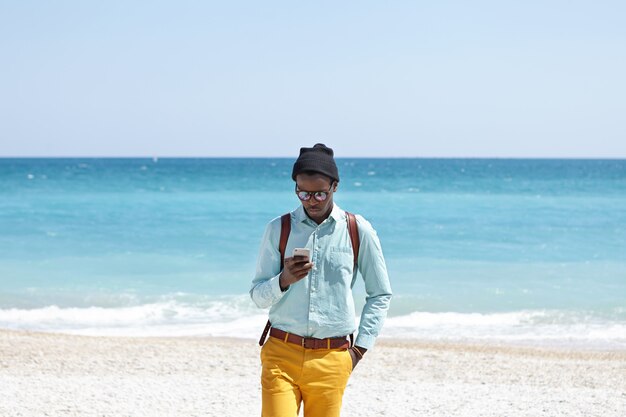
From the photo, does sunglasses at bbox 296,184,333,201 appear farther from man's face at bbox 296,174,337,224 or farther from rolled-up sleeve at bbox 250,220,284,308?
rolled-up sleeve at bbox 250,220,284,308

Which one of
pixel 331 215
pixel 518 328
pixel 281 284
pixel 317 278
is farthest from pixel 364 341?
pixel 518 328

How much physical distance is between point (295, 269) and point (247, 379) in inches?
214

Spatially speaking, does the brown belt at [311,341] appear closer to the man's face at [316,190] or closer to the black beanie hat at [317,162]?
the man's face at [316,190]

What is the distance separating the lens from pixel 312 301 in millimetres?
3680

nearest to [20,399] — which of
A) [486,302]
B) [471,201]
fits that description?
[486,302]

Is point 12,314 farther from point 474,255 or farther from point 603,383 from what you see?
point 474,255

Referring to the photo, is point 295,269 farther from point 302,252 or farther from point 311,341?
point 311,341

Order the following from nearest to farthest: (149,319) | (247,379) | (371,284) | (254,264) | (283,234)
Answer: (283,234) → (371,284) → (247,379) → (149,319) → (254,264)

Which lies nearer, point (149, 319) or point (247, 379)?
point (247, 379)

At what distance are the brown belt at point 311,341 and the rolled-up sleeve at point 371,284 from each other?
0.10m

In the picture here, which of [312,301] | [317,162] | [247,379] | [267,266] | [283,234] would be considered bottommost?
[247,379]

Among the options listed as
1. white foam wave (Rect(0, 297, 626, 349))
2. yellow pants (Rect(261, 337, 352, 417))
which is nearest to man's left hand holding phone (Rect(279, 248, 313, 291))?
yellow pants (Rect(261, 337, 352, 417))

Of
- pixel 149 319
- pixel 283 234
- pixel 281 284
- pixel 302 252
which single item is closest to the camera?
pixel 302 252

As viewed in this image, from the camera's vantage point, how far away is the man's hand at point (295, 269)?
3496 mm
